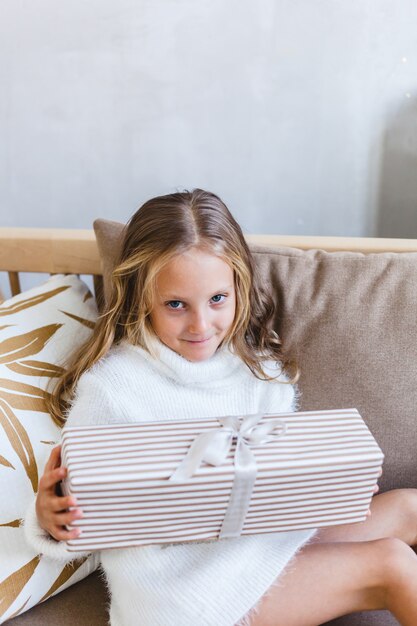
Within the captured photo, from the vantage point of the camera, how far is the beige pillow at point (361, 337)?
1131mm

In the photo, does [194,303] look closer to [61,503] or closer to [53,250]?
[61,503]

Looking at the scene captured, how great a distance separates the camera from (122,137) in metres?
1.52

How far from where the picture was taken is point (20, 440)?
1043 mm

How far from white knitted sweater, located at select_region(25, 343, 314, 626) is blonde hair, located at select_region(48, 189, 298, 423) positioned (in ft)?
0.09

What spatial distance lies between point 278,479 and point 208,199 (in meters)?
0.47

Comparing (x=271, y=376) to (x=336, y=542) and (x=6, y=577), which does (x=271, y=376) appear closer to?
(x=336, y=542)

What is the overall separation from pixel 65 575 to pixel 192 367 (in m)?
0.36

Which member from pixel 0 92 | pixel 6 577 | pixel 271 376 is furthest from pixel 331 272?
pixel 0 92

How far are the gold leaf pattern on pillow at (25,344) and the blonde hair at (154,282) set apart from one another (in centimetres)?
6

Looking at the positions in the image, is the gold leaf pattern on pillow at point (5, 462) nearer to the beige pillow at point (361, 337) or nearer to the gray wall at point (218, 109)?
the beige pillow at point (361, 337)

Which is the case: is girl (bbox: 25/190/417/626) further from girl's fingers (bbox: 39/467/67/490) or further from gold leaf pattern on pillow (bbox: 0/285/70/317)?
gold leaf pattern on pillow (bbox: 0/285/70/317)

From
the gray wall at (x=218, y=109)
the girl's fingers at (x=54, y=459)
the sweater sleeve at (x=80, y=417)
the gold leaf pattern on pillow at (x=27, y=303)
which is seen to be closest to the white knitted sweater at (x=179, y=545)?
the sweater sleeve at (x=80, y=417)

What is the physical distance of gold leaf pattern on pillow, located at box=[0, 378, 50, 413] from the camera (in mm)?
1072

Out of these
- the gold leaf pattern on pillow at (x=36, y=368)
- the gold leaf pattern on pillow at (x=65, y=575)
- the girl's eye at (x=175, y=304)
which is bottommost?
the gold leaf pattern on pillow at (x=65, y=575)
